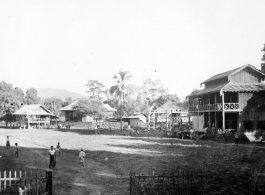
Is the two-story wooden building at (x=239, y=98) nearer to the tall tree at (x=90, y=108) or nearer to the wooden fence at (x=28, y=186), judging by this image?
the wooden fence at (x=28, y=186)

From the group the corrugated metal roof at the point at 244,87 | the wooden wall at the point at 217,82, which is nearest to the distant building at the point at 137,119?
the wooden wall at the point at 217,82

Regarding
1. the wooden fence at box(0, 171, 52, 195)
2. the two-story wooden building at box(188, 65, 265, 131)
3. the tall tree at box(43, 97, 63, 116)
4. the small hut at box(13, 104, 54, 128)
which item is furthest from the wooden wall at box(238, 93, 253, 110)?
the tall tree at box(43, 97, 63, 116)

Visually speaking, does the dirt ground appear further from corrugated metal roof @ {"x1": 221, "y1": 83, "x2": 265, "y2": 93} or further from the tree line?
the tree line

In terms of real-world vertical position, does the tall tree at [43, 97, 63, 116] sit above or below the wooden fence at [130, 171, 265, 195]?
above

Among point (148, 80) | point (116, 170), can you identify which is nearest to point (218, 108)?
point (116, 170)

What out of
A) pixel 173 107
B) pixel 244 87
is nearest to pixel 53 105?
pixel 173 107

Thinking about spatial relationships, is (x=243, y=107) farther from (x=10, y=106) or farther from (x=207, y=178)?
(x=10, y=106)

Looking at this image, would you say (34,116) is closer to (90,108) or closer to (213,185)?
(90,108)
